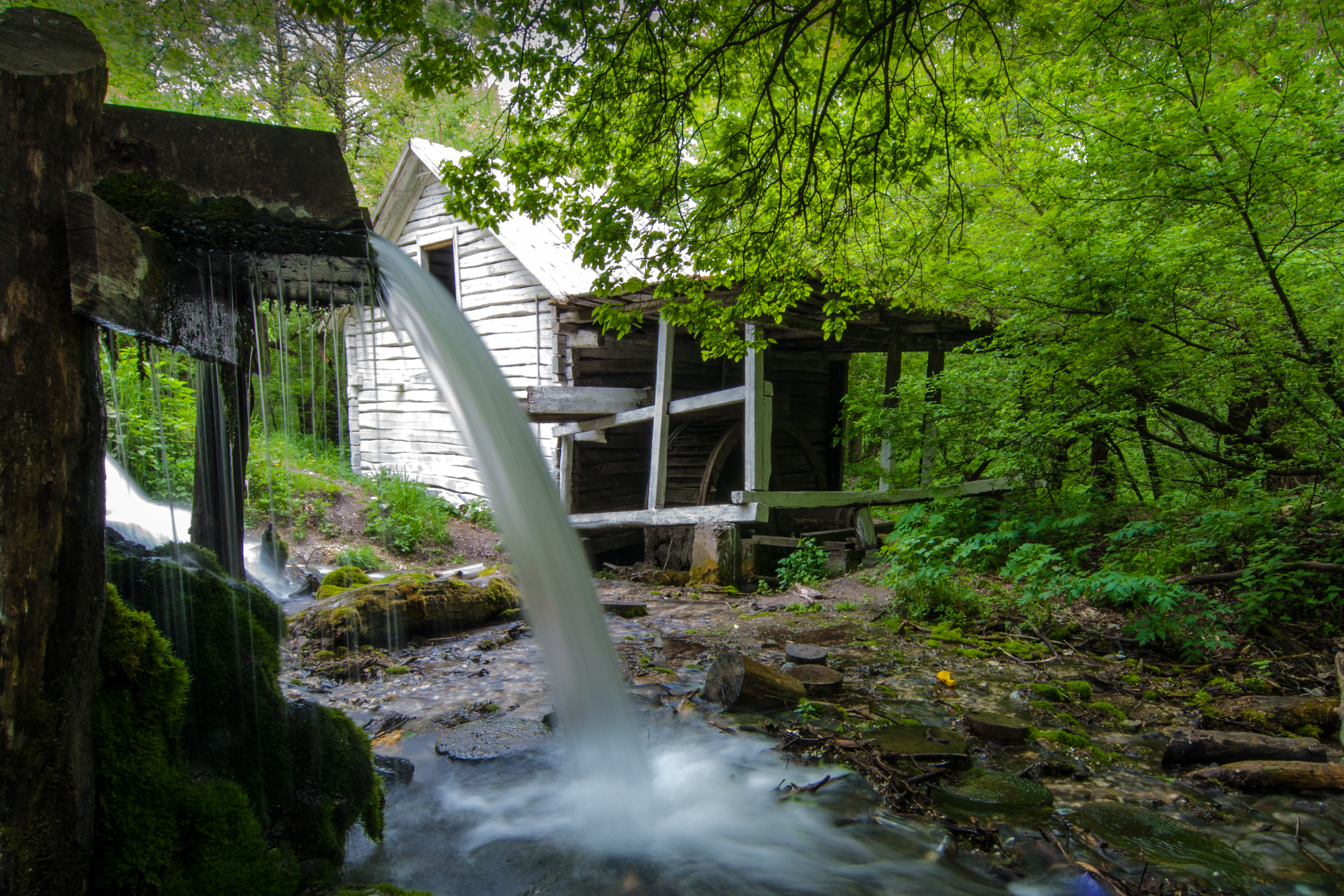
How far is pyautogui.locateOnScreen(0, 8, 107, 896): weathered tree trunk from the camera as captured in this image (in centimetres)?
162

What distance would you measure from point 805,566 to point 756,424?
184 centimetres

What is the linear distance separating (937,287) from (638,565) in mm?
5288

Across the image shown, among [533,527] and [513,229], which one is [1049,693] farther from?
[513,229]

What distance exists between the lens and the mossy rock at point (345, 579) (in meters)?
6.52

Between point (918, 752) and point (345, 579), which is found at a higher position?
point (345, 579)

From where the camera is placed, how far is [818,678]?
14.3 feet

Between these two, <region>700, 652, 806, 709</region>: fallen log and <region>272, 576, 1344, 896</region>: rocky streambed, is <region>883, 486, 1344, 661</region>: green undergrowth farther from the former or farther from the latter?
<region>700, 652, 806, 709</region>: fallen log

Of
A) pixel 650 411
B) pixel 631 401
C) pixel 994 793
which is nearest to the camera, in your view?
pixel 994 793

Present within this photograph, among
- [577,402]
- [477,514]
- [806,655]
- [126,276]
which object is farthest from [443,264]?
[126,276]

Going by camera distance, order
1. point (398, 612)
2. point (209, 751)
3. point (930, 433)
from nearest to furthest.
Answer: point (209, 751), point (398, 612), point (930, 433)

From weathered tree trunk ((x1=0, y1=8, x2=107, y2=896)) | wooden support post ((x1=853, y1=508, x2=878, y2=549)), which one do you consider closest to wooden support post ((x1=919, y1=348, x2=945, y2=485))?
wooden support post ((x1=853, y1=508, x2=878, y2=549))

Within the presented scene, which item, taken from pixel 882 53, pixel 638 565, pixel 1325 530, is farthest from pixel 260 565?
pixel 1325 530

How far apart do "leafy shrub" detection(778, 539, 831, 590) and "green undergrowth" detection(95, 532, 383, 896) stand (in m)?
6.14

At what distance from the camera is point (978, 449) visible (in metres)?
7.10
